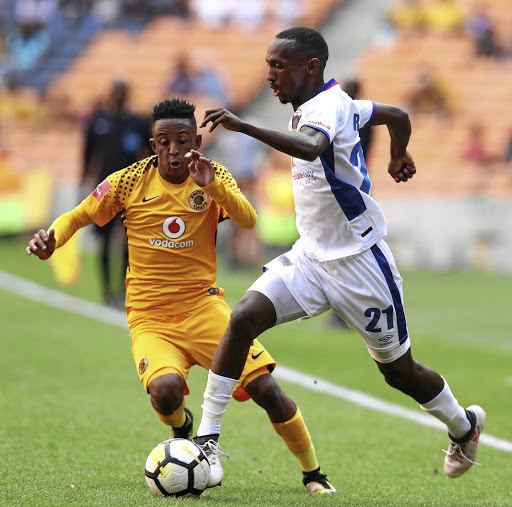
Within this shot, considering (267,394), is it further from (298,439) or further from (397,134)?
(397,134)

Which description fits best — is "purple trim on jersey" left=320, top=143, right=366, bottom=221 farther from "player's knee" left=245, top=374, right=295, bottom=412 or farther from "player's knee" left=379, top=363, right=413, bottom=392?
"player's knee" left=245, top=374, right=295, bottom=412

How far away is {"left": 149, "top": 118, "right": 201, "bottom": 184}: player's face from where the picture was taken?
4.64 m

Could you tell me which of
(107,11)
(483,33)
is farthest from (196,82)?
(483,33)

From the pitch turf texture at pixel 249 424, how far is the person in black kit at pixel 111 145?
0.99 meters

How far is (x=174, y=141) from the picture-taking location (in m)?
4.67

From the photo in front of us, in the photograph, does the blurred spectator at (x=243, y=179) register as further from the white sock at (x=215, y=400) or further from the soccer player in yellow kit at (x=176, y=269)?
the white sock at (x=215, y=400)

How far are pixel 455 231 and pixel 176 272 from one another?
Answer: 15113mm

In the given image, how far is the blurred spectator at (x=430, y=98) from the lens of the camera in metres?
22.2

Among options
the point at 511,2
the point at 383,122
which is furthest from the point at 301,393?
the point at 511,2

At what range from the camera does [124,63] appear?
2173 cm

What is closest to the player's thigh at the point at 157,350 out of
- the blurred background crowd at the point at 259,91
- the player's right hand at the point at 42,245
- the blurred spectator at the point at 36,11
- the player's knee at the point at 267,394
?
the player's knee at the point at 267,394

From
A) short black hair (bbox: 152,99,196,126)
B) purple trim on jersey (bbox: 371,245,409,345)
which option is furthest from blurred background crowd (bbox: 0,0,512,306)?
purple trim on jersey (bbox: 371,245,409,345)

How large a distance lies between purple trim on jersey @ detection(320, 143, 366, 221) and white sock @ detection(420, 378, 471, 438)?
3.24ft

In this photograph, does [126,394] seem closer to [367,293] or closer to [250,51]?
[367,293]
